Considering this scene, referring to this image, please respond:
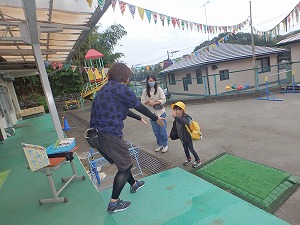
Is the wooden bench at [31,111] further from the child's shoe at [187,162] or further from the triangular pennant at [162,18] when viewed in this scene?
the child's shoe at [187,162]

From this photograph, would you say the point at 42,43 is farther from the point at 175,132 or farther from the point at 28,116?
the point at 28,116

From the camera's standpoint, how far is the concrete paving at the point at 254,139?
313cm

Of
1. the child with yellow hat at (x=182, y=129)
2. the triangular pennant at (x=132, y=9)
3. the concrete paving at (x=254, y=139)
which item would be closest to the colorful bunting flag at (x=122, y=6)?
the triangular pennant at (x=132, y=9)

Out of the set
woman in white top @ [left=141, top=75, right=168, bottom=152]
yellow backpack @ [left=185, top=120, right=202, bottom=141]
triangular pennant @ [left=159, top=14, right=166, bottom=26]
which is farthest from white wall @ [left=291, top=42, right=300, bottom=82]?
yellow backpack @ [left=185, top=120, right=202, bottom=141]

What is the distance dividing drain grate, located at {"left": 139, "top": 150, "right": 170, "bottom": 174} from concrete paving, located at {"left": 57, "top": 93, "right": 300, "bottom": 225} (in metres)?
0.18

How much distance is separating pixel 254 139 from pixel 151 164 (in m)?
2.16

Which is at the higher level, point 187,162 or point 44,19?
point 44,19

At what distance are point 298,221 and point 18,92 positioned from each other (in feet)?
61.4

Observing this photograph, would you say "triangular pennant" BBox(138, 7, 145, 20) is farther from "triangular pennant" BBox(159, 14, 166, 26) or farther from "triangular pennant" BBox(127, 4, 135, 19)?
"triangular pennant" BBox(159, 14, 166, 26)

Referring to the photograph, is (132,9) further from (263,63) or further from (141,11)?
(263,63)

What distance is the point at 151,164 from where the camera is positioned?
12.5ft

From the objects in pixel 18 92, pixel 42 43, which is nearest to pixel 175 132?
pixel 42 43

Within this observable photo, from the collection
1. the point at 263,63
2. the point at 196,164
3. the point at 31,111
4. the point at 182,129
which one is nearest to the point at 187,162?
the point at 196,164

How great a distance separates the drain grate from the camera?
350 cm
